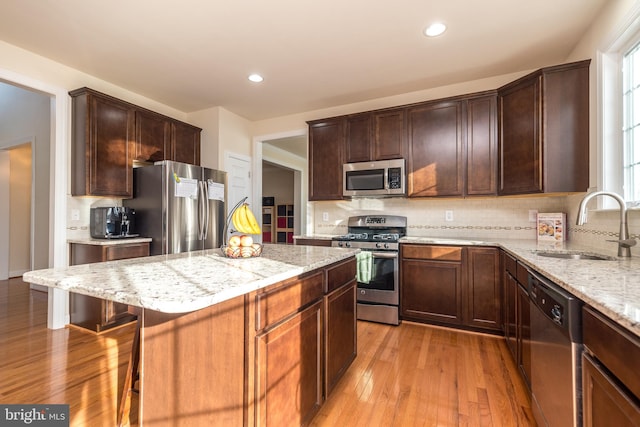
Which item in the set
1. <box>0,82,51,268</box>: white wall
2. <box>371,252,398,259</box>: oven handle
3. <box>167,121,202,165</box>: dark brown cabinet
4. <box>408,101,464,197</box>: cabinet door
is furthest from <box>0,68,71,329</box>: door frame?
<box>408,101,464,197</box>: cabinet door

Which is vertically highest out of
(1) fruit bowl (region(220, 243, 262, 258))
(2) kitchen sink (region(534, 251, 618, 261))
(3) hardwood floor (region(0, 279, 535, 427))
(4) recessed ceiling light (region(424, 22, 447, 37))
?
(4) recessed ceiling light (region(424, 22, 447, 37))

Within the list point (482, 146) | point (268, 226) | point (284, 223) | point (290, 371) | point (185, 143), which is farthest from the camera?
point (268, 226)

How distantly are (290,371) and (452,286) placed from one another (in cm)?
205

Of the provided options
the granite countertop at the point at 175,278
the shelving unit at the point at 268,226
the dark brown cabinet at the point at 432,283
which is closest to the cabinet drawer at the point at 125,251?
the granite countertop at the point at 175,278

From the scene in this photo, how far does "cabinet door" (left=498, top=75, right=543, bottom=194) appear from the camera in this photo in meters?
2.42

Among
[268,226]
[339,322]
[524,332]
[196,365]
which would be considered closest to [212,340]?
[196,365]

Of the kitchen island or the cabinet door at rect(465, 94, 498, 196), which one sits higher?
the cabinet door at rect(465, 94, 498, 196)

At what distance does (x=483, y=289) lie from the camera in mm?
2648

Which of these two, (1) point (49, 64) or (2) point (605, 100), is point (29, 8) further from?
(2) point (605, 100)

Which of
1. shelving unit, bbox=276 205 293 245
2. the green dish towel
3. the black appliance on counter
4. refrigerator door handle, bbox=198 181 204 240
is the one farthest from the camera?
shelving unit, bbox=276 205 293 245

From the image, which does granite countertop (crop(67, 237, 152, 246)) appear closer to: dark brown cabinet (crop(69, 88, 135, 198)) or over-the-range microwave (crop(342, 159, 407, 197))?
dark brown cabinet (crop(69, 88, 135, 198))

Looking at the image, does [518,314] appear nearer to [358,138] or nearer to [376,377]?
[376,377]

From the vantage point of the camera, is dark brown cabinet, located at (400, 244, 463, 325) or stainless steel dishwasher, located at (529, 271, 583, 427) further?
dark brown cabinet, located at (400, 244, 463, 325)

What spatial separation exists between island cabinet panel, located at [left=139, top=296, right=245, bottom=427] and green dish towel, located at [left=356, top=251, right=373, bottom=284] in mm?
2136
